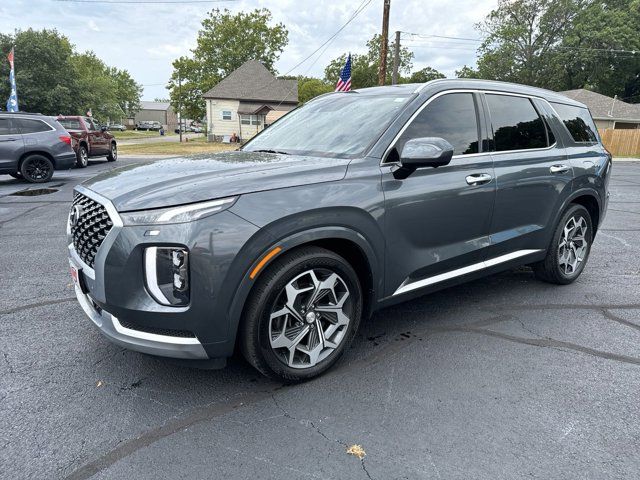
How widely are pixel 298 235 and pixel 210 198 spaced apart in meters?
0.52

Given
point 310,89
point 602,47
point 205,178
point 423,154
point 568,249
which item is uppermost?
point 602,47

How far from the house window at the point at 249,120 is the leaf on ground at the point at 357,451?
139ft

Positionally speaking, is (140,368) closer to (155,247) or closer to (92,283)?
(92,283)

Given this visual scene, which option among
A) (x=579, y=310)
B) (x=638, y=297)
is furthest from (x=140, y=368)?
(x=638, y=297)

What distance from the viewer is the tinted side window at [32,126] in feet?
39.1

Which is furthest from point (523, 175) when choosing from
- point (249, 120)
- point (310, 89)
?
point (310, 89)

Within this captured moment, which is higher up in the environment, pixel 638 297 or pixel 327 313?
pixel 327 313

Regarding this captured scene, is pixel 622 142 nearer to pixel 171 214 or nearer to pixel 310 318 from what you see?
pixel 310 318

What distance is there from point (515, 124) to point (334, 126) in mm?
1622

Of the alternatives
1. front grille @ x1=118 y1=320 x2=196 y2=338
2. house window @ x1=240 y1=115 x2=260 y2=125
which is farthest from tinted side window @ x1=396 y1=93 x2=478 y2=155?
house window @ x1=240 y1=115 x2=260 y2=125

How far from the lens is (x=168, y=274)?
228 cm

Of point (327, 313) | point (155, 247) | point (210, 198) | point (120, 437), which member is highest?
point (210, 198)

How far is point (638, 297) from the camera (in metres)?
4.38

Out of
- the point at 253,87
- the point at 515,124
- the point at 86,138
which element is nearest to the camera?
the point at 515,124
